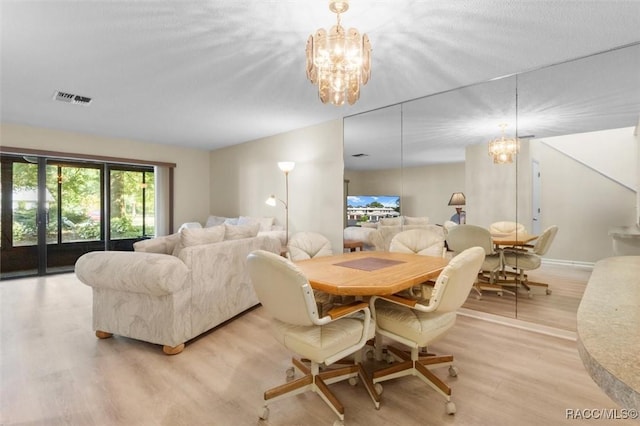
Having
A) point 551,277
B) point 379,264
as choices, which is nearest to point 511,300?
point 551,277

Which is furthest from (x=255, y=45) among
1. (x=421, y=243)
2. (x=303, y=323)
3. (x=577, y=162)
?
(x=577, y=162)

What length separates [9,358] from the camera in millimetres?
2330

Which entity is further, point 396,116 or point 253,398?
point 396,116

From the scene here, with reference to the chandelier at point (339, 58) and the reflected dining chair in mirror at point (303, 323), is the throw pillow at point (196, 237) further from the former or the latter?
the chandelier at point (339, 58)

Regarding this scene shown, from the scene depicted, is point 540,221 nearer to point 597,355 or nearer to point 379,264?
point 379,264

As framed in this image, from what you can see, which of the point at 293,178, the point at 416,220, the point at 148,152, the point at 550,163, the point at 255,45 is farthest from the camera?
the point at 148,152

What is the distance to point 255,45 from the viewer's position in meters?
2.46

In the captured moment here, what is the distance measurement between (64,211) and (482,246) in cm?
647

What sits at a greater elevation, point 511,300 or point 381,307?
point 381,307

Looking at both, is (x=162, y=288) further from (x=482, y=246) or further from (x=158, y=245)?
(x=482, y=246)

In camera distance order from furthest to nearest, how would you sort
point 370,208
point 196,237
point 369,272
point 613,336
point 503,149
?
point 370,208
point 503,149
point 196,237
point 369,272
point 613,336

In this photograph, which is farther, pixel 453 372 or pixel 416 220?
pixel 416 220

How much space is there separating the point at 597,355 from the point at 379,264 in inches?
73.7

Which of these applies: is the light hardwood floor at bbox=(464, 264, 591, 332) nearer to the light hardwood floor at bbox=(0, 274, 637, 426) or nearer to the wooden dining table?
the light hardwood floor at bbox=(0, 274, 637, 426)
